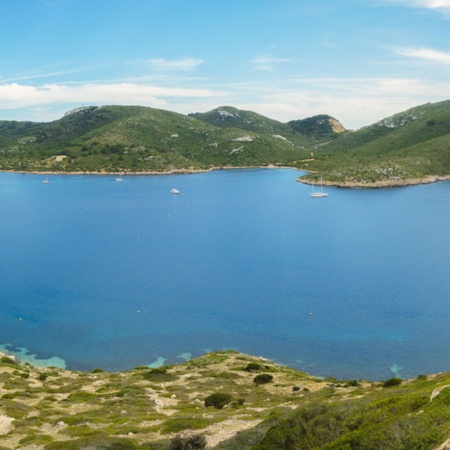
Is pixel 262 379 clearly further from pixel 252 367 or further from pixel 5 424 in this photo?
pixel 5 424

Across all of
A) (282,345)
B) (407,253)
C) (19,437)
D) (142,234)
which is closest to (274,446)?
(19,437)

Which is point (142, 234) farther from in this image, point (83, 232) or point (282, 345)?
point (282, 345)

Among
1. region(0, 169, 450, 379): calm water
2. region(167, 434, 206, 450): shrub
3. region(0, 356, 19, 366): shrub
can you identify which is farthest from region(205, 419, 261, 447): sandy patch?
region(0, 356, 19, 366): shrub

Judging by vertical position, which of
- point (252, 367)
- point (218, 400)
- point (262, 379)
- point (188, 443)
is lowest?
point (252, 367)

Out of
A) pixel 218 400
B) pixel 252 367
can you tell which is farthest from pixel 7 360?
A: pixel 218 400

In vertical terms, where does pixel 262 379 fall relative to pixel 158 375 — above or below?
above

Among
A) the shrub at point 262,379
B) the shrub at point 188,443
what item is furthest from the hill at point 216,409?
the shrub at point 262,379

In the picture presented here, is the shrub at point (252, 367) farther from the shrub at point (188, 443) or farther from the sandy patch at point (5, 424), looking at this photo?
the shrub at point (188, 443)
